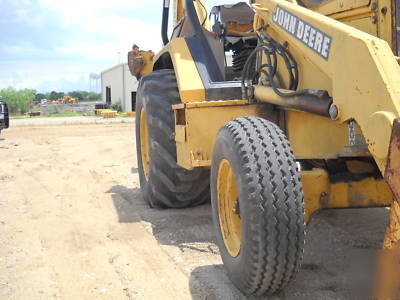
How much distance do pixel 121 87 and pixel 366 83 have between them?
40.9 meters

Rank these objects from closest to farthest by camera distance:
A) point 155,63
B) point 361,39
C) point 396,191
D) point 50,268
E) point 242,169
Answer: point 396,191 → point 361,39 → point 242,169 → point 50,268 → point 155,63

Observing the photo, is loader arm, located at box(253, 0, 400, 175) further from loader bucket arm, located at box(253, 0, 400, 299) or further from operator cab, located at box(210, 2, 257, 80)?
operator cab, located at box(210, 2, 257, 80)

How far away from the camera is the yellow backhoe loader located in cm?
242

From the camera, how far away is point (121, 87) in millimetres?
42406

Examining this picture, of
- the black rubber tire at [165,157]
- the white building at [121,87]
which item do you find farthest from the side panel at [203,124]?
the white building at [121,87]

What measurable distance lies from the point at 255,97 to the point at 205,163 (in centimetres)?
66

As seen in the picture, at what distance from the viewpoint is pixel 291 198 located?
259 cm

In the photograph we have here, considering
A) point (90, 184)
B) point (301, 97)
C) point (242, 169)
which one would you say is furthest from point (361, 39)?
point (90, 184)

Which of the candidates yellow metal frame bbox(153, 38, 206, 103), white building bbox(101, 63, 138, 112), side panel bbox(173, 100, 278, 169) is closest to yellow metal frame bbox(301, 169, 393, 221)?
side panel bbox(173, 100, 278, 169)

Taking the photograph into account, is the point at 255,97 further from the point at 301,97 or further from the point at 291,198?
the point at 291,198

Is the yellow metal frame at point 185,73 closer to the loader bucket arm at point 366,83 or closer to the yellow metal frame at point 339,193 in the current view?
the loader bucket arm at point 366,83

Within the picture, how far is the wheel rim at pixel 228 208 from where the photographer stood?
3.10 m

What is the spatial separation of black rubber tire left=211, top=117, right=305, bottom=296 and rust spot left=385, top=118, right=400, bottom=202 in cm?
56

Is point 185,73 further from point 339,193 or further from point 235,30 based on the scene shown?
point 339,193
